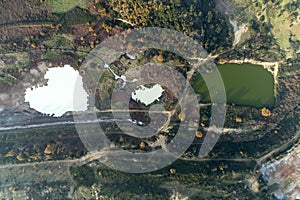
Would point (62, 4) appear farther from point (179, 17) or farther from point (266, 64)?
point (266, 64)

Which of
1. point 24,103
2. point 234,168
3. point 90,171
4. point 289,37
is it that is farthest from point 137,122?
point 289,37

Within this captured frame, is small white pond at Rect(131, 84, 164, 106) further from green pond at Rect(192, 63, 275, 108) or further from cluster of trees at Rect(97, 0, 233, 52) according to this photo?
cluster of trees at Rect(97, 0, 233, 52)

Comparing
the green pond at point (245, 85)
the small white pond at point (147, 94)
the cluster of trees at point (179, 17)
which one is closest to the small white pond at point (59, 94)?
the small white pond at point (147, 94)

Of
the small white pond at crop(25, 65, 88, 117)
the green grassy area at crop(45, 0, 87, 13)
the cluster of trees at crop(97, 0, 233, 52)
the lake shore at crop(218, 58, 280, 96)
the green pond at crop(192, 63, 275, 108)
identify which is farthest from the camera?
the small white pond at crop(25, 65, 88, 117)

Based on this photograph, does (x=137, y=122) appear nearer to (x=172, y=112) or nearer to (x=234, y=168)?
A: (x=172, y=112)

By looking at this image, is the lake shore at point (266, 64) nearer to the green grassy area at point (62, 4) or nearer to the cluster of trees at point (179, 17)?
the cluster of trees at point (179, 17)

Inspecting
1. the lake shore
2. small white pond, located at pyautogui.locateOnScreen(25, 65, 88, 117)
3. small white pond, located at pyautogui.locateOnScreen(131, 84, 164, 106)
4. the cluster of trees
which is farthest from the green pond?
small white pond, located at pyautogui.locateOnScreen(25, 65, 88, 117)

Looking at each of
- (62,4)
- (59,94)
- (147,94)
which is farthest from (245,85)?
(62,4)
